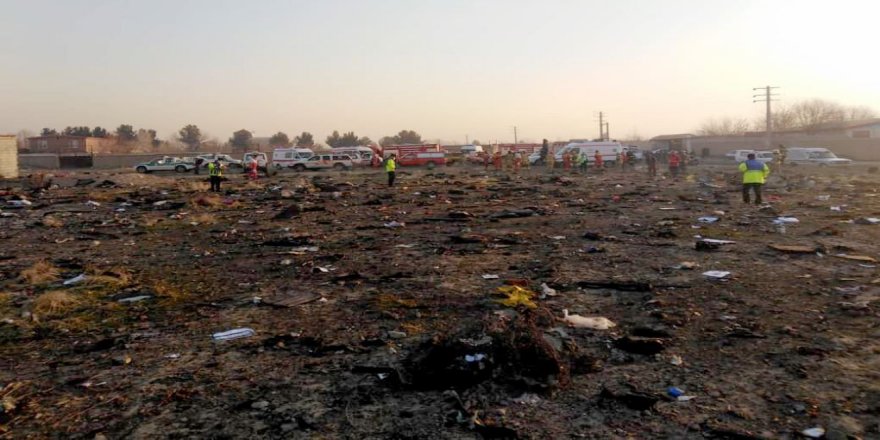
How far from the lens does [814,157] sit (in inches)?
1248

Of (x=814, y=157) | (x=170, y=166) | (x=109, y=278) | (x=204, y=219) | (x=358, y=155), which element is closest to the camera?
(x=109, y=278)

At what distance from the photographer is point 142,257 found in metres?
8.52

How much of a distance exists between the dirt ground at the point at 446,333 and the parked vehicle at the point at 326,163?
24.1 meters

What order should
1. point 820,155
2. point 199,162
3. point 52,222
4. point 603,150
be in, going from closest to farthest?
point 52,222, point 820,155, point 199,162, point 603,150

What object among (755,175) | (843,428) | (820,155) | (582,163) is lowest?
(843,428)

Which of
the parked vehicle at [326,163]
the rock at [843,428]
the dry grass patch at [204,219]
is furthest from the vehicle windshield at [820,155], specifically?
the rock at [843,428]

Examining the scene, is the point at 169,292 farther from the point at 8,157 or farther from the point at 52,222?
the point at 8,157

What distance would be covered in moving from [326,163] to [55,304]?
29791 mm

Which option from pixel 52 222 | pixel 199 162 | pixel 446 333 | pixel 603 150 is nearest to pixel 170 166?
pixel 199 162

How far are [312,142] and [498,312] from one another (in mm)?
78706

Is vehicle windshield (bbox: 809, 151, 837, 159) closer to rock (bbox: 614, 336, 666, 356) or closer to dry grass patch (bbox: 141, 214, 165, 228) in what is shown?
dry grass patch (bbox: 141, 214, 165, 228)

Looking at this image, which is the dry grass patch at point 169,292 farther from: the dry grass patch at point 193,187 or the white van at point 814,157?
the white van at point 814,157

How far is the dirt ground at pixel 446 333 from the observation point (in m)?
3.31

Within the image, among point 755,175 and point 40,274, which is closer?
point 40,274
